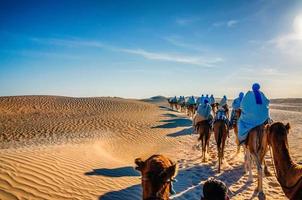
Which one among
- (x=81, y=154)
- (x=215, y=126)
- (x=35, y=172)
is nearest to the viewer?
(x=35, y=172)

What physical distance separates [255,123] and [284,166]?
155 inches

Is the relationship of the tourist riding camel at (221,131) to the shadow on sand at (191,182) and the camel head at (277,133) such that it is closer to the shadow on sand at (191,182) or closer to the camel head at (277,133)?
the shadow on sand at (191,182)

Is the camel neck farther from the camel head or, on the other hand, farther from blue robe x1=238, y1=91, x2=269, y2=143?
blue robe x1=238, y1=91, x2=269, y2=143

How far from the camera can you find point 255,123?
818cm

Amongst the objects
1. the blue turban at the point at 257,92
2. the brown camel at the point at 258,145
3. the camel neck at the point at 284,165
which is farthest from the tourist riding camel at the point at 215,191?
the blue turban at the point at 257,92

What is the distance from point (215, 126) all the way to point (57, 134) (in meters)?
11.7

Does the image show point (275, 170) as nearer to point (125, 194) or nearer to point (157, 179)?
point (157, 179)

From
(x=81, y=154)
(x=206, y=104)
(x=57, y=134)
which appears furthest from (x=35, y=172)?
(x=57, y=134)

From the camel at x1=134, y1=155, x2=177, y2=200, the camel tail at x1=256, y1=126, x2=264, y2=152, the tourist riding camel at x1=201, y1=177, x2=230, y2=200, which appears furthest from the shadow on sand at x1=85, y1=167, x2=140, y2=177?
the tourist riding camel at x1=201, y1=177, x2=230, y2=200

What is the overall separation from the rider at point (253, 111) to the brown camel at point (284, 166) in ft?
11.3

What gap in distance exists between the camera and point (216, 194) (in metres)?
2.65

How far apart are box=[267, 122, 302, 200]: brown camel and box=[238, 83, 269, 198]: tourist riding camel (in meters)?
3.39

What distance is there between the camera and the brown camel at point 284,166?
406cm

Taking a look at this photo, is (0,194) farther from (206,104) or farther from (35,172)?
(206,104)
